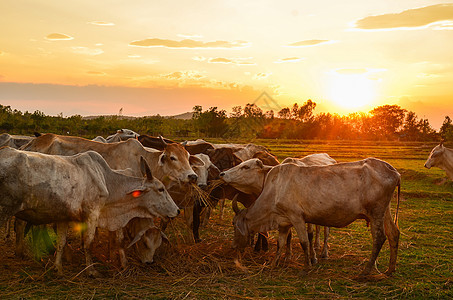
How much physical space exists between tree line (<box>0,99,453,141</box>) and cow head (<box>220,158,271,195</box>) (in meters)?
29.2

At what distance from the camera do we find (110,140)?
1144cm

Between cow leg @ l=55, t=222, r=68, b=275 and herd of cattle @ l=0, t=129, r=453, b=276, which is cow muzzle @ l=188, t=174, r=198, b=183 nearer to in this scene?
herd of cattle @ l=0, t=129, r=453, b=276

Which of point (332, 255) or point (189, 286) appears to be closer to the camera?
point (189, 286)

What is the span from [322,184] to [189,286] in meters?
2.49

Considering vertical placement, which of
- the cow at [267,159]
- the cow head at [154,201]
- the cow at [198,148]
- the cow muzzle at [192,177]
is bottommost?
Answer: the cow head at [154,201]

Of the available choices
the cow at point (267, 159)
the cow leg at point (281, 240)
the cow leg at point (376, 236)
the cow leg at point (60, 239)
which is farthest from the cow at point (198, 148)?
the cow leg at point (376, 236)

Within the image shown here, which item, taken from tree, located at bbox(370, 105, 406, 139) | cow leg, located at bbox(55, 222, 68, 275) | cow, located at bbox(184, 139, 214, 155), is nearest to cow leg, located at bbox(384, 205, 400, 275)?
cow leg, located at bbox(55, 222, 68, 275)

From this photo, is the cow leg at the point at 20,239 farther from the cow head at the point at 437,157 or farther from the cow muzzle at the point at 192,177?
the cow head at the point at 437,157

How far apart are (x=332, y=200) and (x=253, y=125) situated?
3717 cm

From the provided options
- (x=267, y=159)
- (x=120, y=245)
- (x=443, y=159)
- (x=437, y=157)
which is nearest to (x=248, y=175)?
(x=267, y=159)

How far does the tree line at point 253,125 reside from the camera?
47.5 m

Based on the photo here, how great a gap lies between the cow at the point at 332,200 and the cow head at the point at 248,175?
2.45 ft

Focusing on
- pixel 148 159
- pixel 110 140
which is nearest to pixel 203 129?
pixel 110 140

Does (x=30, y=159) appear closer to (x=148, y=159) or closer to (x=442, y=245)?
(x=148, y=159)
